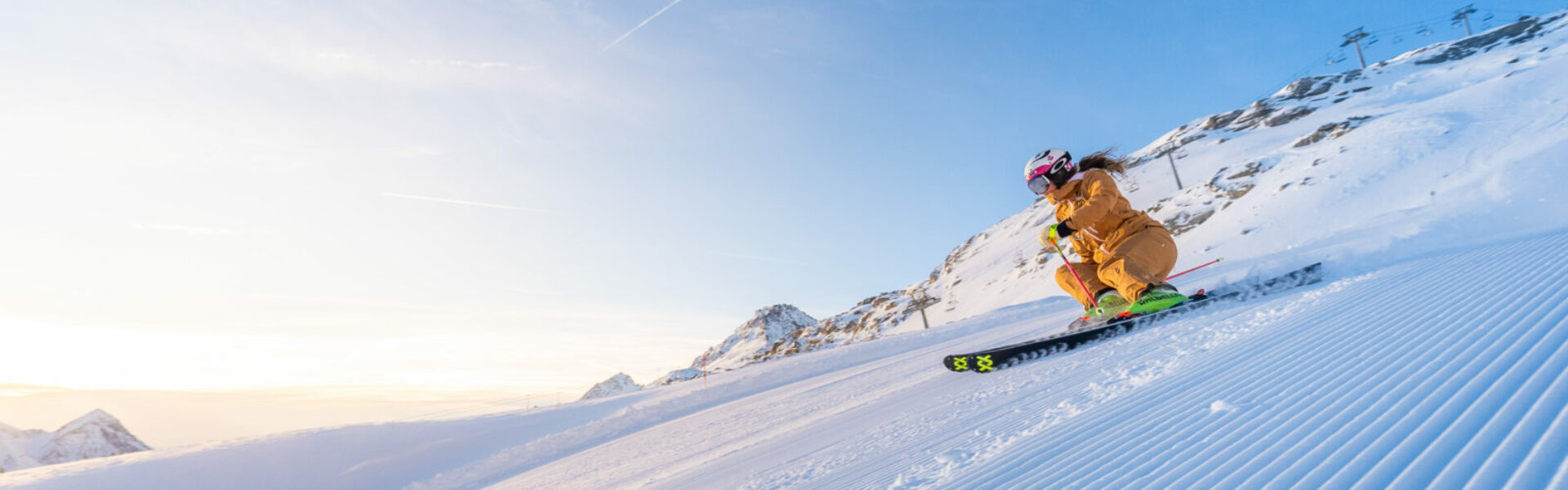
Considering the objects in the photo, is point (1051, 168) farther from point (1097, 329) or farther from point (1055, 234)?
point (1097, 329)

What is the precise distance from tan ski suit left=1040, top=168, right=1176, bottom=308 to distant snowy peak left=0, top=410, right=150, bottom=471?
17.8 metres

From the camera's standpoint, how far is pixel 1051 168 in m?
6.43

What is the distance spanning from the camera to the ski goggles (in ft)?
21.2

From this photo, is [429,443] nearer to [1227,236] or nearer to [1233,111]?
[1227,236]

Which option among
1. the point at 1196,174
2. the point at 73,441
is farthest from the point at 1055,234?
the point at 1196,174

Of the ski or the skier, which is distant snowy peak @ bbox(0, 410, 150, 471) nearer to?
the ski

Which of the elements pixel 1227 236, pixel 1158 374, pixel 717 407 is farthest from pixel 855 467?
pixel 1227 236

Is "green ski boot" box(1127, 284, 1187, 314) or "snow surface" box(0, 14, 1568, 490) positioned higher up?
"green ski boot" box(1127, 284, 1187, 314)

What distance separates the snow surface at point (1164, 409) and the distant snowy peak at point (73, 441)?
9.41m

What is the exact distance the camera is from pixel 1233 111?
92062 mm

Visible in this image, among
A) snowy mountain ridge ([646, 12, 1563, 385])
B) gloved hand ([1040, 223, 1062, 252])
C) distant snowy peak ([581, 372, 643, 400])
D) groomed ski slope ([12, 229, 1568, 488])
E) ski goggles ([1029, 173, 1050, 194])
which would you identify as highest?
snowy mountain ridge ([646, 12, 1563, 385])

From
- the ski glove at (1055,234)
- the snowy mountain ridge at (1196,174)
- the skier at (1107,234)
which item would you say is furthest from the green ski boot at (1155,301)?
the snowy mountain ridge at (1196,174)

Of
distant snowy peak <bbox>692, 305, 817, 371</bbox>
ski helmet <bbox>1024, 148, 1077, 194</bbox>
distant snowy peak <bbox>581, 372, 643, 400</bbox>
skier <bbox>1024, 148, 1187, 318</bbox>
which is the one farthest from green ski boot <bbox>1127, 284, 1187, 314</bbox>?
distant snowy peak <bbox>692, 305, 817, 371</bbox>

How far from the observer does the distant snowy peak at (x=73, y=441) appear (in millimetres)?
13562
